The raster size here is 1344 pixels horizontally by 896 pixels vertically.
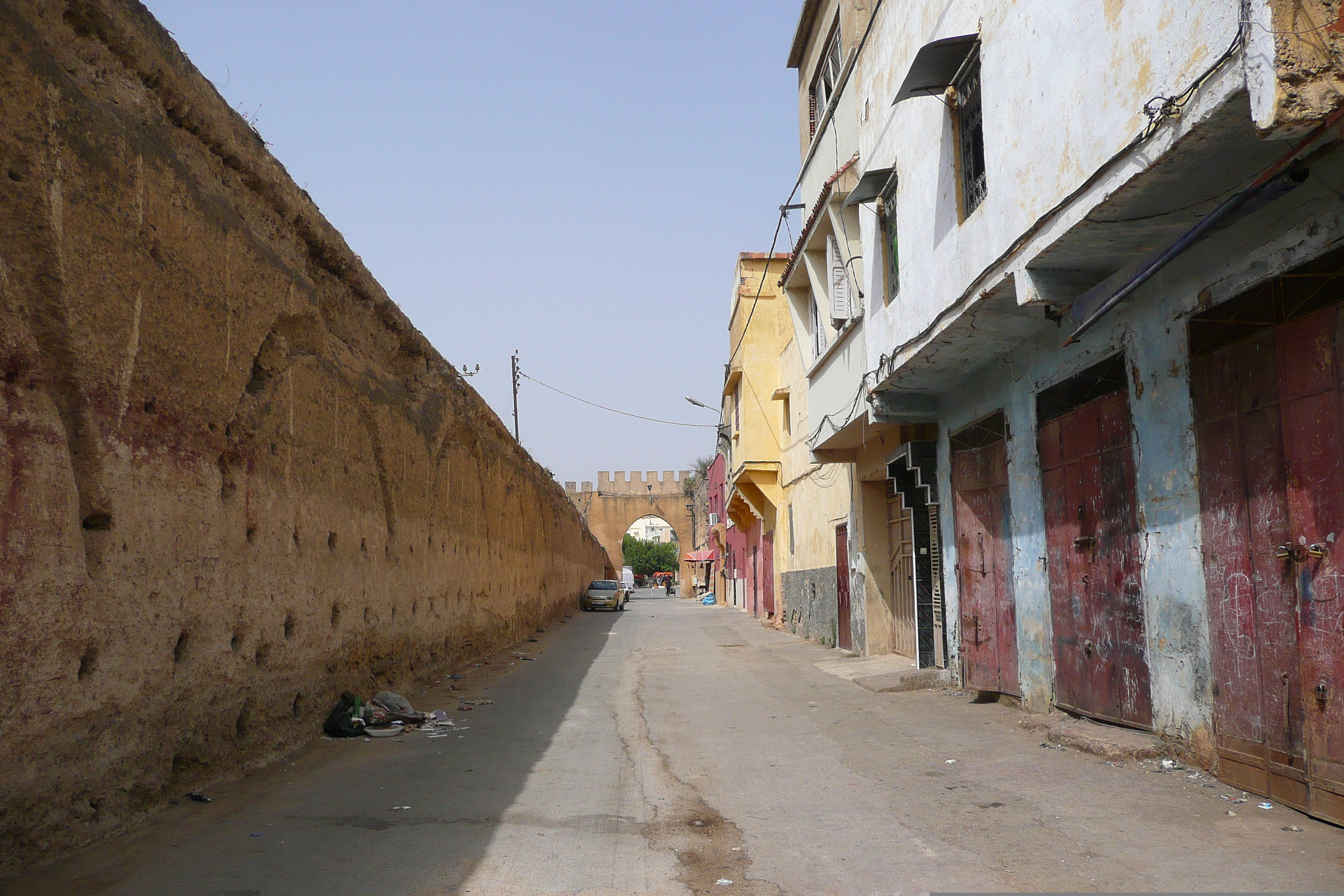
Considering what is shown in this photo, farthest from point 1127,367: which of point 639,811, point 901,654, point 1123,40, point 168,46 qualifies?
point 901,654

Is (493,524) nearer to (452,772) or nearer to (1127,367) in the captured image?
(452,772)

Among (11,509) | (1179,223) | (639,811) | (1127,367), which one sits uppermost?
(1179,223)

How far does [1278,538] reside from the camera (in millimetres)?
5363

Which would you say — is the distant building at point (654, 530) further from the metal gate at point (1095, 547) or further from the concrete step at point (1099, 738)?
the concrete step at point (1099, 738)

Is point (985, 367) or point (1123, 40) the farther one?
point (985, 367)

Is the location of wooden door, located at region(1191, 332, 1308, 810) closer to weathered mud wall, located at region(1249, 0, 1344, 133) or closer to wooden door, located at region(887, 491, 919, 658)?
weathered mud wall, located at region(1249, 0, 1344, 133)

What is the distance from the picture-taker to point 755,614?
31625 mm

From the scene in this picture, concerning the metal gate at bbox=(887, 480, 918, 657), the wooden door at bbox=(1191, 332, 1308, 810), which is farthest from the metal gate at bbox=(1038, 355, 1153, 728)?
the metal gate at bbox=(887, 480, 918, 657)

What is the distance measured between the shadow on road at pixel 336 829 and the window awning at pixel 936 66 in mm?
6451

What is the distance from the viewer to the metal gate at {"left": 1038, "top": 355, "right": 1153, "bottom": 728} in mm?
7074

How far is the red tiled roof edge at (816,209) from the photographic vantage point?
11820 millimetres

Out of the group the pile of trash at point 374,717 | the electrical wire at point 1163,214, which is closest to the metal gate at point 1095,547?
the electrical wire at point 1163,214

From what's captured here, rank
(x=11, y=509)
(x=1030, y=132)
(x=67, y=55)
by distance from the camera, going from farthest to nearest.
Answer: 1. (x=1030, y=132)
2. (x=67, y=55)
3. (x=11, y=509)

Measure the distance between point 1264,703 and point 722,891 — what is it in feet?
11.3
